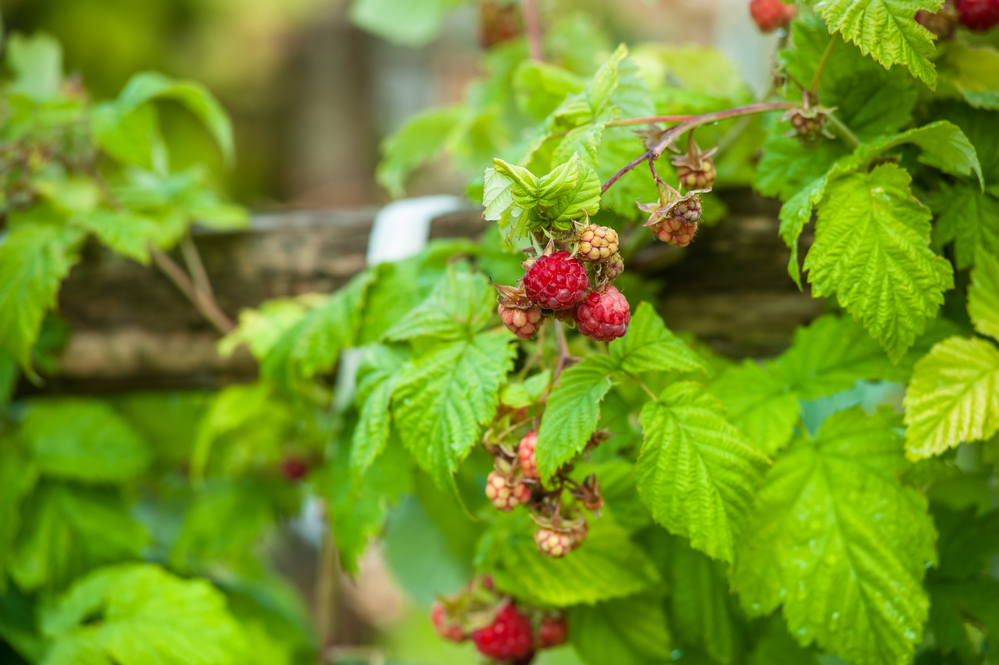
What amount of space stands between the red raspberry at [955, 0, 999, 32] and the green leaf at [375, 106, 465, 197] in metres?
0.70

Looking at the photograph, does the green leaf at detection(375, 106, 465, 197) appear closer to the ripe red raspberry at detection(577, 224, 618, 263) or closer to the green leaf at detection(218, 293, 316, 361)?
the green leaf at detection(218, 293, 316, 361)

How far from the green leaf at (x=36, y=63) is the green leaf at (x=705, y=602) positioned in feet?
3.43

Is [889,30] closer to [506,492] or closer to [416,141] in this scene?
[506,492]

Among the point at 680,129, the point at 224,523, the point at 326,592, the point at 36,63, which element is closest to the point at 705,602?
the point at 680,129

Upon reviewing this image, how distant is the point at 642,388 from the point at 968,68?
42 cm

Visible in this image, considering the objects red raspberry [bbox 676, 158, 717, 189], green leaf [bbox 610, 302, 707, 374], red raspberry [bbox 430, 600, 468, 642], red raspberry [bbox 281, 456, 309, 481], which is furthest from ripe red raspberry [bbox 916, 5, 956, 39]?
red raspberry [bbox 281, 456, 309, 481]

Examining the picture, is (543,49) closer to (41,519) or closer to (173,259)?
(173,259)

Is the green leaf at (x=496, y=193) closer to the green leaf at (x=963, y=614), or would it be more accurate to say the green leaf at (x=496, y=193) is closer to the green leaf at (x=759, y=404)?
the green leaf at (x=759, y=404)

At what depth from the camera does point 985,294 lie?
0.57 meters

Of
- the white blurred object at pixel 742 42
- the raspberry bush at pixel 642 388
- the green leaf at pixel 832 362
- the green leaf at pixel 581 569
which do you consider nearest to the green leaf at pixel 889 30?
the raspberry bush at pixel 642 388

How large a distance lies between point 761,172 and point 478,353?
0.98 ft

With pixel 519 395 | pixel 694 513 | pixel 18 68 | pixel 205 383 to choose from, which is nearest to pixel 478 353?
pixel 519 395

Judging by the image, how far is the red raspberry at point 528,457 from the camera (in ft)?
1.59

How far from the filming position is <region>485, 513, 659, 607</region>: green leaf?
60 centimetres
